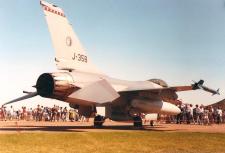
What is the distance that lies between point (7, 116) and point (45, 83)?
78.4ft

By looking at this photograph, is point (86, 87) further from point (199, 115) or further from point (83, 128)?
point (199, 115)

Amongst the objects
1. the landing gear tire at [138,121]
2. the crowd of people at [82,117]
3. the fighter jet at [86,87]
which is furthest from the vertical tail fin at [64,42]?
the crowd of people at [82,117]

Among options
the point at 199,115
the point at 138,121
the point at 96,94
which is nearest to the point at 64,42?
the point at 96,94

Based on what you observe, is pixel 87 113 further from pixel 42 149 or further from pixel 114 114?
pixel 42 149

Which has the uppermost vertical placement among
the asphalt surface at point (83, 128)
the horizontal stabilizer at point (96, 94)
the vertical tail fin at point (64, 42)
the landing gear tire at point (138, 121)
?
the vertical tail fin at point (64, 42)

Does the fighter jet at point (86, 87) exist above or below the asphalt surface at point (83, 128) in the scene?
above

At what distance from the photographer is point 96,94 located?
15203 millimetres

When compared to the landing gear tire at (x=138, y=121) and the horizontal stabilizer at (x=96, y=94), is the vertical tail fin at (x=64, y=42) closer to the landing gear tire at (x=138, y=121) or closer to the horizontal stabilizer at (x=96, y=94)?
the horizontal stabilizer at (x=96, y=94)

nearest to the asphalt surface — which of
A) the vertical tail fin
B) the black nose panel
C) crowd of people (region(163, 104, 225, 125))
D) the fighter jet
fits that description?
the fighter jet

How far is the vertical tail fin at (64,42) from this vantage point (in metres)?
15.8

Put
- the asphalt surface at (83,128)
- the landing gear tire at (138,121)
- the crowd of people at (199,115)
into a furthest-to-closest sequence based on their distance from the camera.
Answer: the crowd of people at (199,115)
the landing gear tire at (138,121)
the asphalt surface at (83,128)

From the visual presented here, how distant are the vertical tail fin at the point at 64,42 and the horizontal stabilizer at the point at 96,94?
158cm

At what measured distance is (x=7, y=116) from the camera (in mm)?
36750

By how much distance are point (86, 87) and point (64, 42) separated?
8.65 feet
